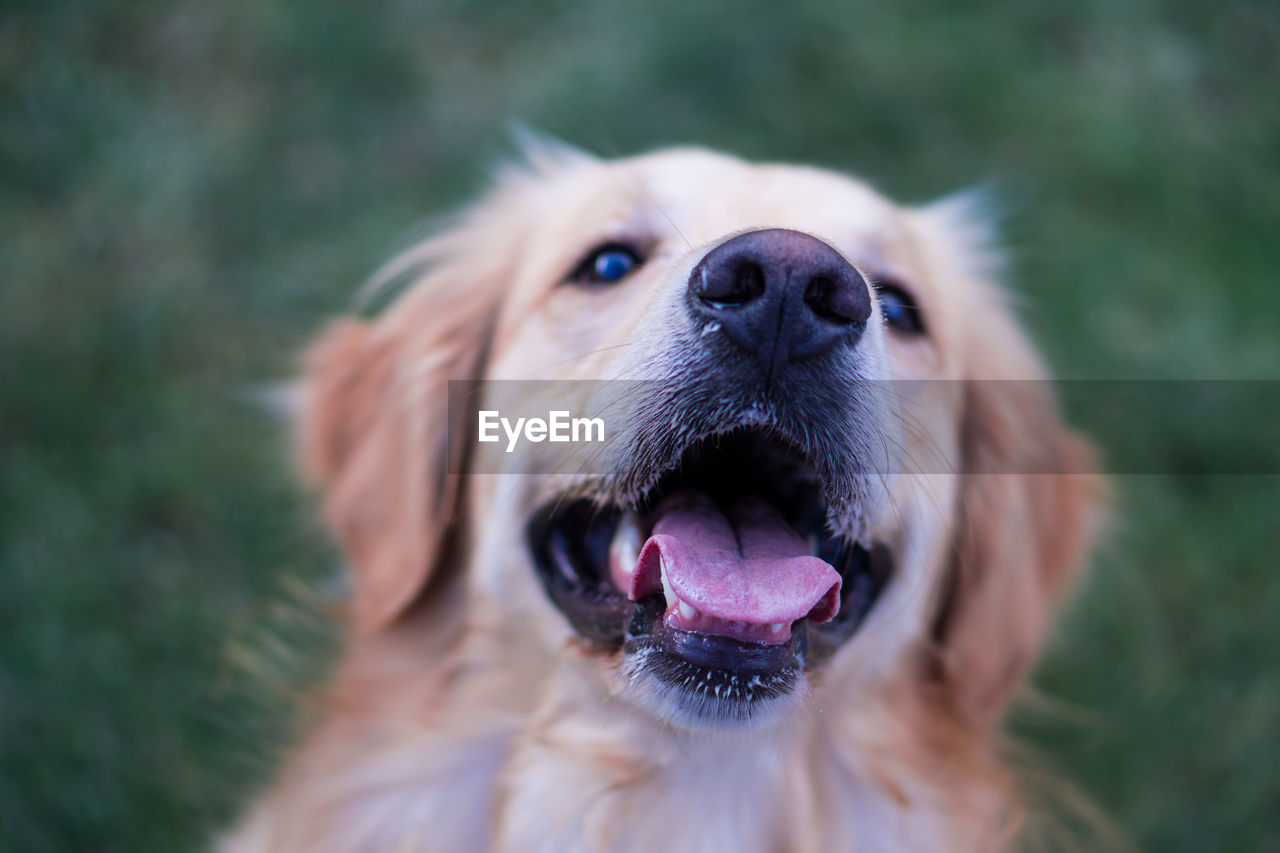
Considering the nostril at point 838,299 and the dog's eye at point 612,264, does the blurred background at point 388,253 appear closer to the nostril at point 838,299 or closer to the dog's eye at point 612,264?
the dog's eye at point 612,264

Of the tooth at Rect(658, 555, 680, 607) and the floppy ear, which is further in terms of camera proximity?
the floppy ear

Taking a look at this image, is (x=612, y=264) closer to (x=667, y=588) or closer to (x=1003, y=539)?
(x=667, y=588)

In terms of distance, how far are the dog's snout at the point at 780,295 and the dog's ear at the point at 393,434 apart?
0.85 m

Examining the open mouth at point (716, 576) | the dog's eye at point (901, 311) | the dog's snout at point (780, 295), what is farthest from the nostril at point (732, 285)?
the dog's eye at point (901, 311)

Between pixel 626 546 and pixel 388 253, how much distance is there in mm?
2553

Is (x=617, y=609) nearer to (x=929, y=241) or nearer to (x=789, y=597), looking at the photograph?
(x=789, y=597)

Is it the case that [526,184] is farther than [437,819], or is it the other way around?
[526,184]

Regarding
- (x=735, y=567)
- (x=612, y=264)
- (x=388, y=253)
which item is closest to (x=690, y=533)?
(x=735, y=567)

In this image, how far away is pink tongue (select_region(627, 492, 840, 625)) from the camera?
168cm

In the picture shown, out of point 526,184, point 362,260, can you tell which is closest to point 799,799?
point 526,184

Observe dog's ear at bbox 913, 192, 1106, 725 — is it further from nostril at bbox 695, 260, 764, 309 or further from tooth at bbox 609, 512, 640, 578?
nostril at bbox 695, 260, 764, 309

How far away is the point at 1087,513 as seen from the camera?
8.27 feet

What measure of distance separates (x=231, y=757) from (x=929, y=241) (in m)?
2.53

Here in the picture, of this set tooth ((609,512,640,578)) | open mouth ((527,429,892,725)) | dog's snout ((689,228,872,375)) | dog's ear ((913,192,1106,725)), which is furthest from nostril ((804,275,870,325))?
dog's ear ((913,192,1106,725))
